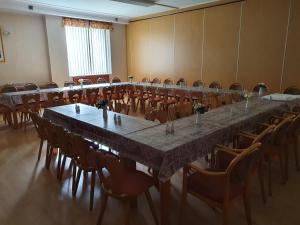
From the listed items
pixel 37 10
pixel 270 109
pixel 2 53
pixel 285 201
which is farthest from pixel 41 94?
pixel 285 201

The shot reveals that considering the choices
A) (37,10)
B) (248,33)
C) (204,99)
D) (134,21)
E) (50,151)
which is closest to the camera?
(50,151)

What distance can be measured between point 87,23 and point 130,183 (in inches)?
294

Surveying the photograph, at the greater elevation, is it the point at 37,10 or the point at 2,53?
the point at 37,10

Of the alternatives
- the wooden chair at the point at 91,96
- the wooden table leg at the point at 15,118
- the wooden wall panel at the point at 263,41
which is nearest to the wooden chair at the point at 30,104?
the wooden table leg at the point at 15,118

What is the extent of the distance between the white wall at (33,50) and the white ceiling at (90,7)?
499 mm

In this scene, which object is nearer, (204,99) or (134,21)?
(204,99)

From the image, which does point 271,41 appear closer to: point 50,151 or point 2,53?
point 50,151

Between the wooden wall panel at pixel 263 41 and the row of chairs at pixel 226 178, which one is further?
the wooden wall panel at pixel 263 41

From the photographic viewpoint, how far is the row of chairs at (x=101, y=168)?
6.25ft

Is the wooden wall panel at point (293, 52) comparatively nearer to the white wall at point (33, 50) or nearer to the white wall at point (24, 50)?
the white wall at point (33, 50)

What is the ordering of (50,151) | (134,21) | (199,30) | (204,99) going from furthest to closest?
(134,21) → (199,30) → (204,99) → (50,151)

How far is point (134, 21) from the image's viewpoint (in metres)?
9.11

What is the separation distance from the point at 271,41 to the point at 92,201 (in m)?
5.75

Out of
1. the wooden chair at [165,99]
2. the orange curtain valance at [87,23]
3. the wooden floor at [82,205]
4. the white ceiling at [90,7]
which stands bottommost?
the wooden floor at [82,205]
